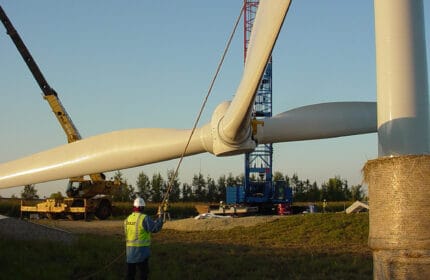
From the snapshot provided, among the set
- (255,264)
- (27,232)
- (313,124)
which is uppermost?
(313,124)

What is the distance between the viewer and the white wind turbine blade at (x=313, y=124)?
268 inches

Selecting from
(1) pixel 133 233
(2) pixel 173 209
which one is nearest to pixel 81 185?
(2) pixel 173 209

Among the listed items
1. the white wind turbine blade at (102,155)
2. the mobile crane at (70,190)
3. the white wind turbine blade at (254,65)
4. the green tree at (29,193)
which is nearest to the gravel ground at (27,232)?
the white wind turbine blade at (102,155)

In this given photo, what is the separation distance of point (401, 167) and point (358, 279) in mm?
5884

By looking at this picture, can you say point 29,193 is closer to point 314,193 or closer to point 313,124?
point 314,193

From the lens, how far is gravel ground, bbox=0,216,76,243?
12.6 meters

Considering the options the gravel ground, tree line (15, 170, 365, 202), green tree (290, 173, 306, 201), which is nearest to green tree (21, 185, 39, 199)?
tree line (15, 170, 365, 202)

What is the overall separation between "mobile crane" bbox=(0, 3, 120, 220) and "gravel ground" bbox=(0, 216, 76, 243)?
65.6ft

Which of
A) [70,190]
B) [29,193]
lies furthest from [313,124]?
[29,193]

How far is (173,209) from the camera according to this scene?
163 ft

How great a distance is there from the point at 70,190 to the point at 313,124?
29.3 meters

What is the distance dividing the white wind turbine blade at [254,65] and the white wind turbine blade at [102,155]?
67cm

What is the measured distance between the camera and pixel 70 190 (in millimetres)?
34188

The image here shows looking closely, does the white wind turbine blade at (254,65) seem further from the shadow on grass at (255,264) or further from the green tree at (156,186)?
the green tree at (156,186)
